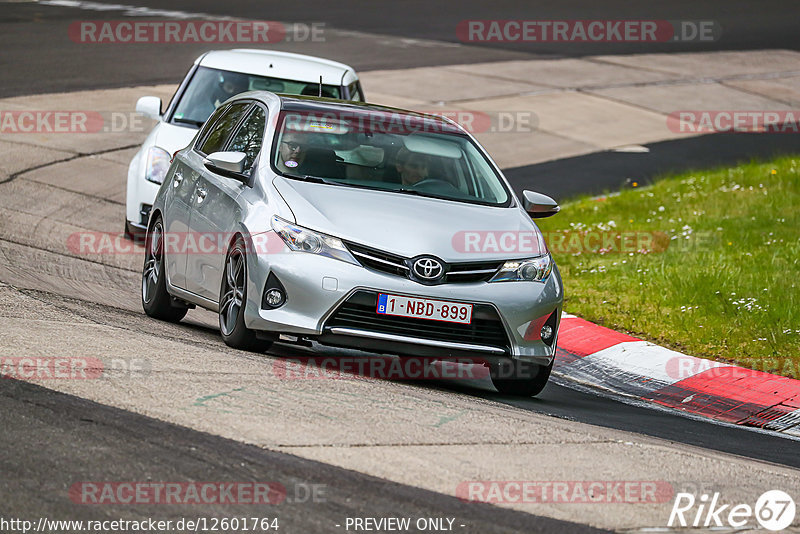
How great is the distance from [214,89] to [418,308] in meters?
6.32

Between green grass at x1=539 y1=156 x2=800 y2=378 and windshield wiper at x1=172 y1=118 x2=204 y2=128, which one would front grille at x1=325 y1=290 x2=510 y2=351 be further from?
windshield wiper at x1=172 y1=118 x2=204 y2=128

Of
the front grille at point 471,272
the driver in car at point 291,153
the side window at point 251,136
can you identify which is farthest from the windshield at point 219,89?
the front grille at point 471,272

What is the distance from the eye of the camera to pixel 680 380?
353 inches

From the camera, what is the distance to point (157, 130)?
12.6m

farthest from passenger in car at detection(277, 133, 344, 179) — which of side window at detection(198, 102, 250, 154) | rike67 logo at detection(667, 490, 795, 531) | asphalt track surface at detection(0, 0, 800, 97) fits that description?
asphalt track surface at detection(0, 0, 800, 97)

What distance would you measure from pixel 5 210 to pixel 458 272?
6600mm

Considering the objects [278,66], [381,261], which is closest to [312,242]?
[381,261]

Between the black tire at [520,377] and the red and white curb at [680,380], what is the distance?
0.95m

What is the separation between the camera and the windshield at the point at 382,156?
8.23 m

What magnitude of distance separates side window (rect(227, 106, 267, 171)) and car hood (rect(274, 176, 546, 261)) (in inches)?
22.3

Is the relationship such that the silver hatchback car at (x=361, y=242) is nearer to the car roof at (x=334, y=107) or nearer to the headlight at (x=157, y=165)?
the car roof at (x=334, y=107)

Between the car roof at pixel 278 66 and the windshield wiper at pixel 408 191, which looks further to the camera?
the car roof at pixel 278 66

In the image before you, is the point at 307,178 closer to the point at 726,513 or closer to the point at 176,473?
the point at 176,473

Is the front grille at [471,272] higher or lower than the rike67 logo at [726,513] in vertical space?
higher
